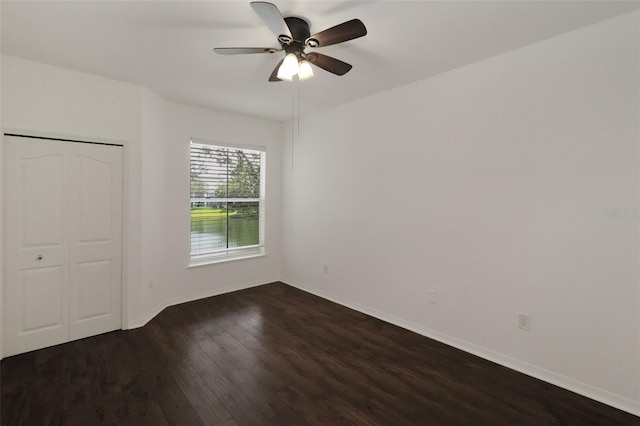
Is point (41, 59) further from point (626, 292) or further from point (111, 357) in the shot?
point (626, 292)

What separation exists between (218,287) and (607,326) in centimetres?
427

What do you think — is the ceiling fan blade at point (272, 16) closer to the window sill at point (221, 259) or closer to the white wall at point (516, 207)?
the white wall at point (516, 207)

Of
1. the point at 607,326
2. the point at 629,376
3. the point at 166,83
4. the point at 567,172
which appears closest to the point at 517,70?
the point at 567,172

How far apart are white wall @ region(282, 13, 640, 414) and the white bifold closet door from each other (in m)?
2.78

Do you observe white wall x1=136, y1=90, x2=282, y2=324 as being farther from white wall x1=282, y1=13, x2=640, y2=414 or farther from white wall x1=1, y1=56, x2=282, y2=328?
white wall x1=282, y1=13, x2=640, y2=414

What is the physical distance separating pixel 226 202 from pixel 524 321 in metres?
3.90

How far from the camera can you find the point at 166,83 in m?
3.28

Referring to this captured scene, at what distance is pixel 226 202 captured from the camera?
4605mm

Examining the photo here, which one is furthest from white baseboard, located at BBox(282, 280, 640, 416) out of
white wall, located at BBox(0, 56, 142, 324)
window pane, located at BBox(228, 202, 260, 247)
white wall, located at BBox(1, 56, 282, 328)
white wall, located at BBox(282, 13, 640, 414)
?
white wall, located at BBox(0, 56, 142, 324)

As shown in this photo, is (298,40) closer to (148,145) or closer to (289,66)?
(289,66)

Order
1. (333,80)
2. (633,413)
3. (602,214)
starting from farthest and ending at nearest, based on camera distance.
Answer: (333,80) → (602,214) → (633,413)

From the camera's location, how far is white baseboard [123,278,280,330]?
3.39m

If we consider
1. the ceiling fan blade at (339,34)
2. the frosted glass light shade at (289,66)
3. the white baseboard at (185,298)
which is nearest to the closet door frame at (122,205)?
the white baseboard at (185,298)

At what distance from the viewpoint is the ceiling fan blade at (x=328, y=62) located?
2248mm
